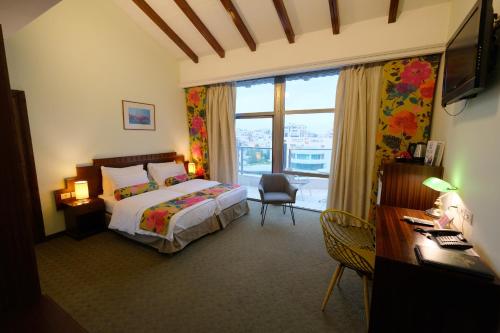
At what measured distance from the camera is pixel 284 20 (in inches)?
116

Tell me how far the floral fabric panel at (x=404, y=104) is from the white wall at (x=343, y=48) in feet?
0.56

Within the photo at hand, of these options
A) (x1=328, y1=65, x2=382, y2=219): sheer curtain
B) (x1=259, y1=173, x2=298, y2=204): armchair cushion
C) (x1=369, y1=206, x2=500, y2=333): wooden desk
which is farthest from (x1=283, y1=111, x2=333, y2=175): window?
(x1=369, y1=206, x2=500, y2=333): wooden desk

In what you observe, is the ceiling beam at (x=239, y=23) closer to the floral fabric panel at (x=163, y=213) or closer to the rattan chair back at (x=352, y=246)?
the floral fabric panel at (x=163, y=213)

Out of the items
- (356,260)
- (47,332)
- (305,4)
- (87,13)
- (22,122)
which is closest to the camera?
(47,332)

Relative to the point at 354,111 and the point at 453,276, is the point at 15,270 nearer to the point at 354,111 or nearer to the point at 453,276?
the point at 453,276

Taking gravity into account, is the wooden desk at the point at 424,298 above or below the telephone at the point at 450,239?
below

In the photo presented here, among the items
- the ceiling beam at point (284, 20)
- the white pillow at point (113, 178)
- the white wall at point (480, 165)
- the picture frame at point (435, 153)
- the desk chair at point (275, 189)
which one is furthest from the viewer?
the desk chair at point (275, 189)

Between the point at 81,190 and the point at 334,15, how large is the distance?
4087mm

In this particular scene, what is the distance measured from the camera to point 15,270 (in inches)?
32.3

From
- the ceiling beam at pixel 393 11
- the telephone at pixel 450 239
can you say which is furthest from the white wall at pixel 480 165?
the ceiling beam at pixel 393 11

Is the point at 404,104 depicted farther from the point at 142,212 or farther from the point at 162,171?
the point at 162,171

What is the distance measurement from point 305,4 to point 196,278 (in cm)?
355

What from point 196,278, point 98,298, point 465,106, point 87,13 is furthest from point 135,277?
point 87,13

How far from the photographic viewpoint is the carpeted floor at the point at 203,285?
1678 mm
